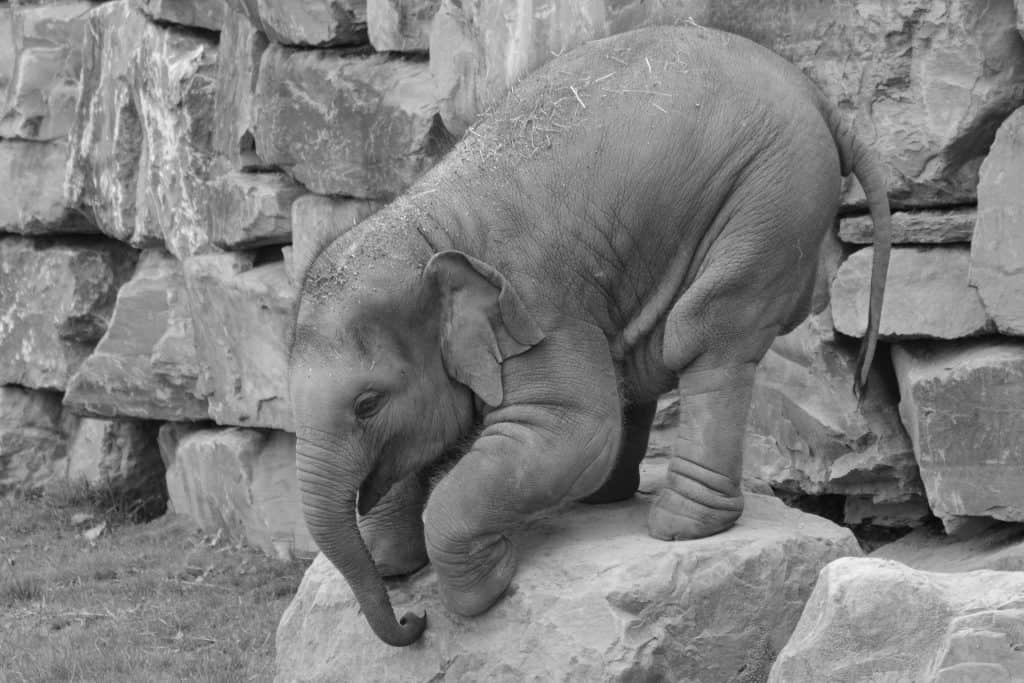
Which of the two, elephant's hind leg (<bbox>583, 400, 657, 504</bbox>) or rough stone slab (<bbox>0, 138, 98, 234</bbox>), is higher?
elephant's hind leg (<bbox>583, 400, 657, 504</bbox>)

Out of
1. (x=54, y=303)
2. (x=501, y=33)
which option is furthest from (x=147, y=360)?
(x=501, y=33)

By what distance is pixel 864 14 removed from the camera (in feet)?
21.0

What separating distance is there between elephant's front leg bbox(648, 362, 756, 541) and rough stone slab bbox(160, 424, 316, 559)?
155 inches

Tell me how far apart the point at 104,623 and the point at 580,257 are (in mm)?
3640

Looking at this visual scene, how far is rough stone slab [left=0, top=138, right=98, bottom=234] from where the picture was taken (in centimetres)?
1016

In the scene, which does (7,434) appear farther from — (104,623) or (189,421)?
(104,623)

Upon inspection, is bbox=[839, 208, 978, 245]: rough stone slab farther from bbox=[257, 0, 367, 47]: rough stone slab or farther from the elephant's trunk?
bbox=[257, 0, 367, 47]: rough stone slab

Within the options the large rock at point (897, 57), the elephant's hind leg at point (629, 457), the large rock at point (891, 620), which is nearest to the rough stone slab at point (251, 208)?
the large rock at point (897, 57)

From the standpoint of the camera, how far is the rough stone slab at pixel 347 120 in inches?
301

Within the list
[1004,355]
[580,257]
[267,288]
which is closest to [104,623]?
[267,288]

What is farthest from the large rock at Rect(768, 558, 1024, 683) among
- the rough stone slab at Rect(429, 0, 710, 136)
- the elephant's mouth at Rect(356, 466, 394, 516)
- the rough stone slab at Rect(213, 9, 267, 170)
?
the rough stone slab at Rect(213, 9, 267, 170)

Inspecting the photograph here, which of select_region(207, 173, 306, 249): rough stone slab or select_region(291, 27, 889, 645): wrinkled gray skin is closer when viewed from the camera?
select_region(291, 27, 889, 645): wrinkled gray skin

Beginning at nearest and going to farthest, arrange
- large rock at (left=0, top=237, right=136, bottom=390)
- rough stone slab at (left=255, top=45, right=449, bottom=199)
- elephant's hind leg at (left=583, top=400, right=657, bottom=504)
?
elephant's hind leg at (left=583, top=400, right=657, bottom=504), rough stone slab at (left=255, top=45, right=449, bottom=199), large rock at (left=0, top=237, right=136, bottom=390)

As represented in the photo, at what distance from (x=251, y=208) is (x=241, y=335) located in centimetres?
70
